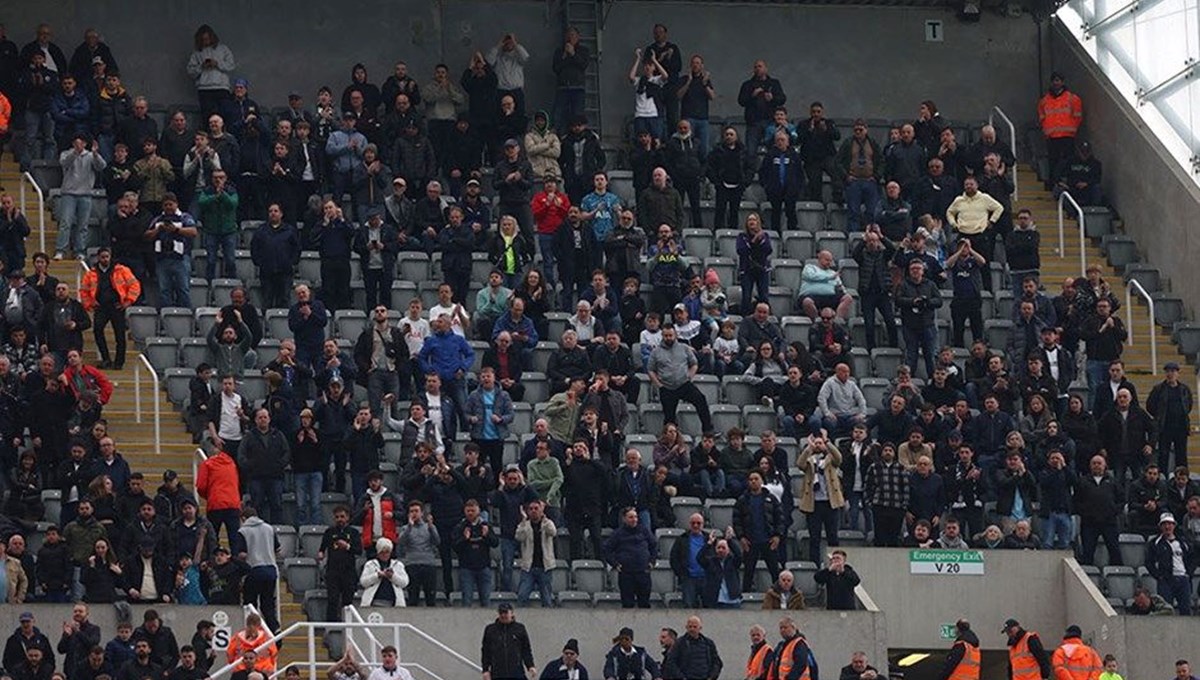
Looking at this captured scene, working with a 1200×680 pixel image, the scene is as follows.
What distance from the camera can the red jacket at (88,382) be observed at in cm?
3456

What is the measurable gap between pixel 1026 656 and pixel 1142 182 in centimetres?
1081

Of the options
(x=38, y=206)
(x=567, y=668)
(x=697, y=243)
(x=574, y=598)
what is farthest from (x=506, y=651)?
(x=38, y=206)

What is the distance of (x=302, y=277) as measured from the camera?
1548 inches

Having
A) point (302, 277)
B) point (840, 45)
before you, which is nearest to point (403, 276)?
point (302, 277)

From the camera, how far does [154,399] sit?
36156 millimetres

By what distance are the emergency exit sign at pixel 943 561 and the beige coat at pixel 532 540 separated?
4.37 metres

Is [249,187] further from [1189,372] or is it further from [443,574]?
[1189,372]

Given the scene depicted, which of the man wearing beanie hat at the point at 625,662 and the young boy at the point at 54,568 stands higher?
the young boy at the point at 54,568

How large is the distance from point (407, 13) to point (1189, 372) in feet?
38.8

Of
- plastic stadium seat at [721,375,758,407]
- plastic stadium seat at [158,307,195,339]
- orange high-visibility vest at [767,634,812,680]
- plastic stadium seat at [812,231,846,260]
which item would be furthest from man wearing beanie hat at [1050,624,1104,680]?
plastic stadium seat at [158,307,195,339]

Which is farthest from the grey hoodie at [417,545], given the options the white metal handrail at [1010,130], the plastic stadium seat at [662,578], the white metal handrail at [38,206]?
the white metal handrail at [1010,130]

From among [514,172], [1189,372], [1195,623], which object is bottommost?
[1195,623]

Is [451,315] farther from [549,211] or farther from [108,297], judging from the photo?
[108,297]

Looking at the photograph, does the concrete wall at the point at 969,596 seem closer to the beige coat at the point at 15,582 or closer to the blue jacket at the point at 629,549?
the blue jacket at the point at 629,549
